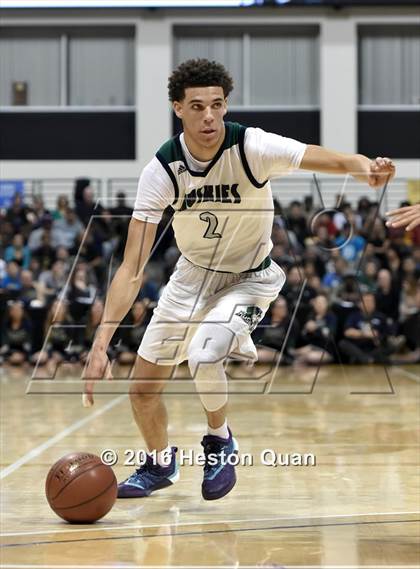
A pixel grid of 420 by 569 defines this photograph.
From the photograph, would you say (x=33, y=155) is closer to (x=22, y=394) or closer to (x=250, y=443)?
(x=22, y=394)

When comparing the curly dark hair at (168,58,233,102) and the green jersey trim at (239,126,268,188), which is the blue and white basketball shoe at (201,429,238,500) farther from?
the curly dark hair at (168,58,233,102)

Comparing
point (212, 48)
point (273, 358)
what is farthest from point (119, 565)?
point (212, 48)

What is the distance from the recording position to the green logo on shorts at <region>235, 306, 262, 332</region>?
20.5 feet

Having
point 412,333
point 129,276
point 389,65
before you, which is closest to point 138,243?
point 129,276

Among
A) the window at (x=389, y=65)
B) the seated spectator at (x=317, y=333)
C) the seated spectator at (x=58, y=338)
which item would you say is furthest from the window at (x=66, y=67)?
the seated spectator at (x=317, y=333)

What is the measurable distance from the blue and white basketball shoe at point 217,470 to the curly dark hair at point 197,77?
2.18m

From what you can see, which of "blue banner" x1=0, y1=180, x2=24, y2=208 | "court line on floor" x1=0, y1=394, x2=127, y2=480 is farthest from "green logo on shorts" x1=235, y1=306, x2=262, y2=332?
"blue banner" x1=0, y1=180, x2=24, y2=208

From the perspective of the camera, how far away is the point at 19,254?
18375mm

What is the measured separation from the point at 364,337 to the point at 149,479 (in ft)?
33.4

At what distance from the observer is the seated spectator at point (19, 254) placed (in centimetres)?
1834

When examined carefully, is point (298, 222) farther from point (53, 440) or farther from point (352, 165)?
point (352, 165)

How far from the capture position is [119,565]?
4902 mm

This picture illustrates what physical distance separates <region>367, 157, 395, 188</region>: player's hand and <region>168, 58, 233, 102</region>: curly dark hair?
3.85ft

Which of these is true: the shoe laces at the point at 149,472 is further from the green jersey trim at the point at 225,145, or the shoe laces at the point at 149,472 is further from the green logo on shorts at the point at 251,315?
the green jersey trim at the point at 225,145
